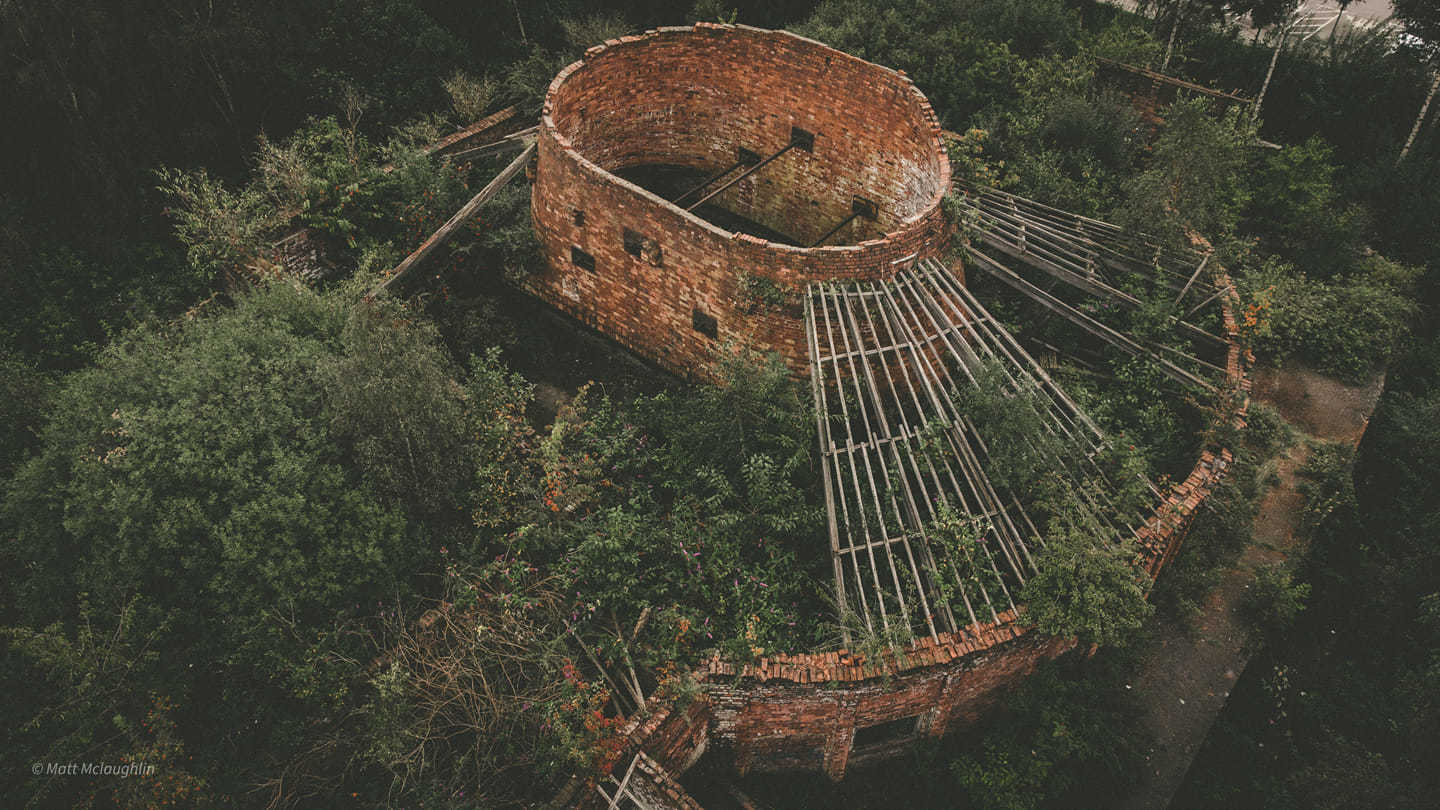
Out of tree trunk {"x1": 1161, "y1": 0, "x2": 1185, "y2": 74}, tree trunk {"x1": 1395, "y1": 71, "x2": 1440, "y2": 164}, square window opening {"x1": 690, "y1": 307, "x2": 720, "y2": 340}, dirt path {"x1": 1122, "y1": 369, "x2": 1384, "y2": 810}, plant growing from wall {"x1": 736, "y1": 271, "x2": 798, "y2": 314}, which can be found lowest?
dirt path {"x1": 1122, "y1": 369, "x2": 1384, "y2": 810}

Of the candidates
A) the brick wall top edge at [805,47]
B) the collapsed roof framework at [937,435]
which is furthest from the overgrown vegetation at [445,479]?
the brick wall top edge at [805,47]

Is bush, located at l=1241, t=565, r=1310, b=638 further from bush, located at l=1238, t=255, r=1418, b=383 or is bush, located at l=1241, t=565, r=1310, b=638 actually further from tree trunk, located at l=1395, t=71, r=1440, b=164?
tree trunk, located at l=1395, t=71, r=1440, b=164

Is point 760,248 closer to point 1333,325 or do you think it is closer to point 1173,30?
point 1333,325

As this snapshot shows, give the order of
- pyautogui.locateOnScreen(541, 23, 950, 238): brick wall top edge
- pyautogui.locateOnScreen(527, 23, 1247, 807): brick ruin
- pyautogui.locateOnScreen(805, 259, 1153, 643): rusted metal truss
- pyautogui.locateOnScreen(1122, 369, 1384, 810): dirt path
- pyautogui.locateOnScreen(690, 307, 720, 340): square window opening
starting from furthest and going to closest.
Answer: pyautogui.locateOnScreen(541, 23, 950, 238): brick wall top edge
pyautogui.locateOnScreen(690, 307, 720, 340): square window opening
pyautogui.locateOnScreen(1122, 369, 1384, 810): dirt path
pyautogui.locateOnScreen(805, 259, 1153, 643): rusted metal truss
pyautogui.locateOnScreen(527, 23, 1247, 807): brick ruin

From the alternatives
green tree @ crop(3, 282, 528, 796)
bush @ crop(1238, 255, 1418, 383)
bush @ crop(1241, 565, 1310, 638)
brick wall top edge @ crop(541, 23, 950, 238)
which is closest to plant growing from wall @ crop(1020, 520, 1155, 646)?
bush @ crop(1241, 565, 1310, 638)

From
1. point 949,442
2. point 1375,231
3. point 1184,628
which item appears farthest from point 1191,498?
point 1375,231

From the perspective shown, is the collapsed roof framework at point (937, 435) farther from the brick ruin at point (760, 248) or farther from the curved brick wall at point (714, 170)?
the curved brick wall at point (714, 170)

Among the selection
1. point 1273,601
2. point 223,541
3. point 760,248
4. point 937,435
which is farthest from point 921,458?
point 223,541
